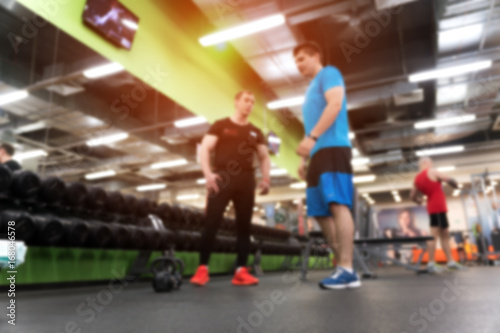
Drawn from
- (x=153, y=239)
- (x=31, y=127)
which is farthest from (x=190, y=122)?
(x=153, y=239)

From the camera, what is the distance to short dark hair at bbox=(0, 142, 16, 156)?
8.95 feet

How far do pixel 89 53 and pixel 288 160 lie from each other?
5642 mm

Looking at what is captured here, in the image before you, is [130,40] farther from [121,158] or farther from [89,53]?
[121,158]

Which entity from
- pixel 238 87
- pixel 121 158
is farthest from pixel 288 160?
pixel 121 158

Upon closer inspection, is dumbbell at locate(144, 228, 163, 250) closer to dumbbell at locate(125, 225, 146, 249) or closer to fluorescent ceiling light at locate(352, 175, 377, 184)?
dumbbell at locate(125, 225, 146, 249)

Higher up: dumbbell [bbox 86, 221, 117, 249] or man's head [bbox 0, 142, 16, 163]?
man's head [bbox 0, 142, 16, 163]

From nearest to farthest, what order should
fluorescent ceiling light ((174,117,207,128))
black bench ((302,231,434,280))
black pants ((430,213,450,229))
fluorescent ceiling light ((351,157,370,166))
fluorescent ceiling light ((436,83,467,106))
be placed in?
black bench ((302,231,434,280)), black pants ((430,213,450,229)), fluorescent ceiling light ((174,117,207,128)), fluorescent ceiling light ((436,83,467,106)), fluorescent ceiling light ((351,157,370,166))

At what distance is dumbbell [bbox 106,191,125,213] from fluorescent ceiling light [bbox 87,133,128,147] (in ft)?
8.23

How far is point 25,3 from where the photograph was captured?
2504mm

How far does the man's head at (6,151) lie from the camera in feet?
8.70

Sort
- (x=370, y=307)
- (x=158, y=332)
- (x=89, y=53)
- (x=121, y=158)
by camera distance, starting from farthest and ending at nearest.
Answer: (x=121, y=158) → (x=89, y=53) → (x=370, y=307) → (x=158, y=332)

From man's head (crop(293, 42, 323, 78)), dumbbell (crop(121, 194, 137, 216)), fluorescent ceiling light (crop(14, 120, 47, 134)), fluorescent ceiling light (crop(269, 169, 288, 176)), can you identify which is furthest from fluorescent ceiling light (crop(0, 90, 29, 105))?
fluorescent ceiling light (crop(269, 169, 288, 176))

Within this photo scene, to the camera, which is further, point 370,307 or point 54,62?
point 54,62

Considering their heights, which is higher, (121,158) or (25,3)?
(25,3)
